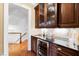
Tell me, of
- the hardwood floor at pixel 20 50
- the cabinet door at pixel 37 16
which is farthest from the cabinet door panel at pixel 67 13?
the hardwood floor at pixel 20 50

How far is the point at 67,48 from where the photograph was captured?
51.3 inches

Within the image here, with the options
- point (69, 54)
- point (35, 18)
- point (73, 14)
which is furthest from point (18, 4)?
point (69, 54)

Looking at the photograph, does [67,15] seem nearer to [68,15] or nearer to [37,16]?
[68,15]

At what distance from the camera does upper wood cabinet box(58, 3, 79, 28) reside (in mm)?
1316

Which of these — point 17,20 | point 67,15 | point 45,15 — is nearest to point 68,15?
point 67,15

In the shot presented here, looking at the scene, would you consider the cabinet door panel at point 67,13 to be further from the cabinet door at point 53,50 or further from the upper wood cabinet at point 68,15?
the cabinet door at point 53,50

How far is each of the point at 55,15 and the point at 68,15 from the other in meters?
0.14

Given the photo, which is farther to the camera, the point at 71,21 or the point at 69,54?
the point at 71,21

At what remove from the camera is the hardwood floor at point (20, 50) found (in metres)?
1.30

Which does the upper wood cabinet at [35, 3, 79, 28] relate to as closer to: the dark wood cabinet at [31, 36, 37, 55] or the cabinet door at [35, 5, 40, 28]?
the cabinet door at [35, 5, 40, 28]

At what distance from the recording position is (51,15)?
1.35 metres

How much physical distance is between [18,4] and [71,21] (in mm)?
599

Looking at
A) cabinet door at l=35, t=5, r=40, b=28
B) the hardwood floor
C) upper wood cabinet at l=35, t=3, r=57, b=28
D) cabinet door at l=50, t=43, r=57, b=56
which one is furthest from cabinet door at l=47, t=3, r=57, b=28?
the hardwood floor

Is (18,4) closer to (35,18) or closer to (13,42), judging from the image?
(35,18)
